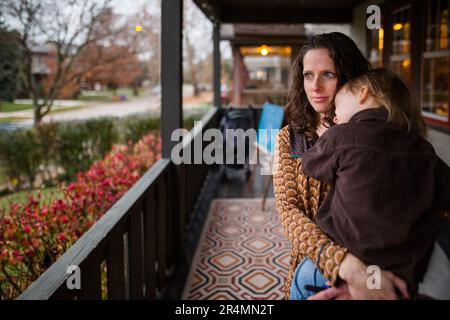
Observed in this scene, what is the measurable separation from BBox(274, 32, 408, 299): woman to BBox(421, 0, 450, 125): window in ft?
11.1

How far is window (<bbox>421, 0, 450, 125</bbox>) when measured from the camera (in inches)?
171

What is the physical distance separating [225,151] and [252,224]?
175 cm

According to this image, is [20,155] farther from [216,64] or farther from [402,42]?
[216,64]

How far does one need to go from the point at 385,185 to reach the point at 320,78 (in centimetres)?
40

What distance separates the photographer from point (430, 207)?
3.30 ft

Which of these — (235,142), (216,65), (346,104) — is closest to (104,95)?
(235,142)

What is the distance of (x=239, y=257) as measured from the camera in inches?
150

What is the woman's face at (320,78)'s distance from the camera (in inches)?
48.8

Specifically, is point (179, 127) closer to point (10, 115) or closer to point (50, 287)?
point (10, 115)

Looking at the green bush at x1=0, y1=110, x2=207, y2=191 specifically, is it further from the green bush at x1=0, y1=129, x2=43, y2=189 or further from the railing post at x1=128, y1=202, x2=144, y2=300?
the railing post at x1=128, y1=202, x2=144, y2=300

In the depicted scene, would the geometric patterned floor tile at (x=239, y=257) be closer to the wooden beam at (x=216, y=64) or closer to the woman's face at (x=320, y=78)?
the woman's face at (x=320, y=78)

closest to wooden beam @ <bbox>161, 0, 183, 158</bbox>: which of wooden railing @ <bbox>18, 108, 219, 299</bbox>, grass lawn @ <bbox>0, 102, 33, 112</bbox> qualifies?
wooden railing @ <bbox>18, 108, 219, 299</bbox>

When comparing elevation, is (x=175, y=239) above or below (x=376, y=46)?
below
